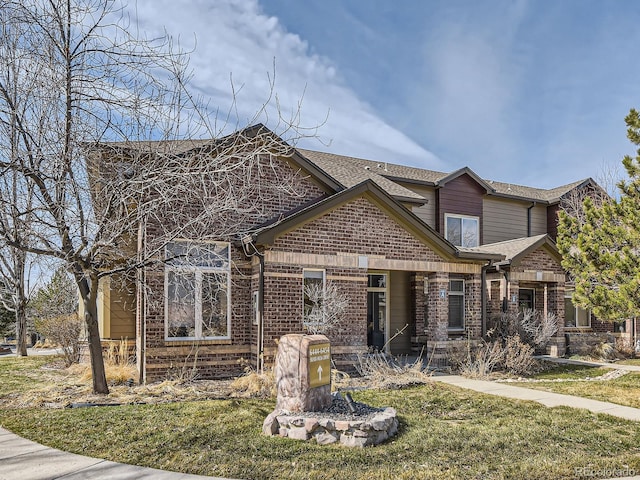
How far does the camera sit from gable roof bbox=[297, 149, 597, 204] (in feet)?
57.9

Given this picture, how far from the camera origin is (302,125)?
8.02 meters

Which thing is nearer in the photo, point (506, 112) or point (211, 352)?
point (211, 352)

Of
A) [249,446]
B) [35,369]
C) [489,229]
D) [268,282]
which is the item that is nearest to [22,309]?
[35,369]

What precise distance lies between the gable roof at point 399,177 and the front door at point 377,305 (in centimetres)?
297

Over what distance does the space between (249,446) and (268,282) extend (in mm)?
5941

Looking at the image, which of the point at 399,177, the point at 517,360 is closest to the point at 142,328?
the point at 517,360

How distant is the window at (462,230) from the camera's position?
1980 centimetres

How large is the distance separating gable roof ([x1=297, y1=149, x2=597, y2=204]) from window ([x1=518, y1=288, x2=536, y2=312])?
13.7 ft

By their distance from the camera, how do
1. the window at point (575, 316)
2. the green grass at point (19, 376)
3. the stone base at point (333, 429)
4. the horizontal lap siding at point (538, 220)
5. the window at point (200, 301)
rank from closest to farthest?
1. the stone base at point (333, 429)
2. the green grass at point (19, 376)
3. the window at point (200, 301)
4. the window at point (575, 316)
5. the horizontal lap siding at point (538, 220)

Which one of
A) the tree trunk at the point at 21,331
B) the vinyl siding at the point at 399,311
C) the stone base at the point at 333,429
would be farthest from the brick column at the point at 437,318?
the tree trunk at the point at 21,331

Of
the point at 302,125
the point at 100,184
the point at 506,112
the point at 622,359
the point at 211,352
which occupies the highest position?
the point at 506,112

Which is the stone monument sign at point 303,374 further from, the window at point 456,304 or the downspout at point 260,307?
the window at point 456,304

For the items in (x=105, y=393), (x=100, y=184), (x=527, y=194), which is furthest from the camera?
(x=527, y=194)

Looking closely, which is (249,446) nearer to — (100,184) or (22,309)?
(100,184)
